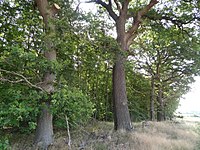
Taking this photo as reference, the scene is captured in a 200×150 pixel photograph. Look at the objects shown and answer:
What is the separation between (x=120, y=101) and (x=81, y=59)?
2606 mm

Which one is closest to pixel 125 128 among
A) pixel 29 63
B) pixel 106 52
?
pixel 106 52

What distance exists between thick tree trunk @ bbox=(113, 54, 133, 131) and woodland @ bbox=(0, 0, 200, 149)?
0.04 meters

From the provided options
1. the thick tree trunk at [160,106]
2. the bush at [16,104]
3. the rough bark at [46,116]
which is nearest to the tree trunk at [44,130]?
the rough bark at [46,116]

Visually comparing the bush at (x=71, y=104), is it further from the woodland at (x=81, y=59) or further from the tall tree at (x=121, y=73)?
the tall tree at (x=121, y=73)

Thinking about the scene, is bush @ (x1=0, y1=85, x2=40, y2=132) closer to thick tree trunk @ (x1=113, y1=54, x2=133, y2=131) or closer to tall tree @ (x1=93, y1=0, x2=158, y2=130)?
tall tree @ (x1=93, y1=0, x2=158, y2=130)

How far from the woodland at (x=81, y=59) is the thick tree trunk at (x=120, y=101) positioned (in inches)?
1.7

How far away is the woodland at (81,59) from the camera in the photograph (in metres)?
6.71

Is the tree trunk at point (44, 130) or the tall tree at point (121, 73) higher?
the tall tree at point (121, 73)

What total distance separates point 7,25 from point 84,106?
654cm

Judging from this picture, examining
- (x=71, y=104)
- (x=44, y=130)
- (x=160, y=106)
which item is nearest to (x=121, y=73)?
(x=44, y=130)

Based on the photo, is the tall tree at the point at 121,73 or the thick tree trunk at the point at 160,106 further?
the thick tree trunk at the point at 160,106

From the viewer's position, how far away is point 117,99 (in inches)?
407

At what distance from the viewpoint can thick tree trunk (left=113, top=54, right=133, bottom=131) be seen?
33.2ft

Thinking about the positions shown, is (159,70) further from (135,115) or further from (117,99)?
(117,99)
